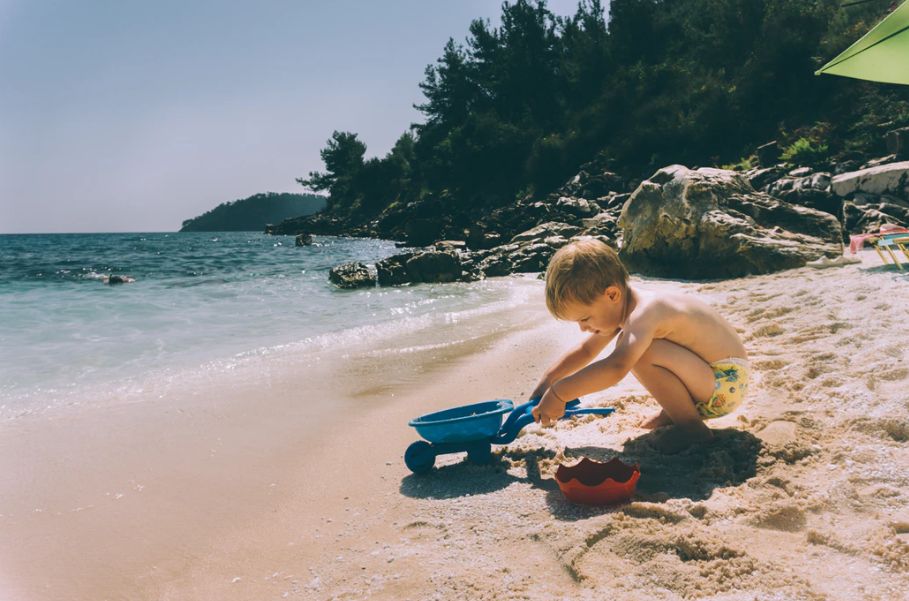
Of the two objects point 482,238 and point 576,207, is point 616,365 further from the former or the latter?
point 482,238

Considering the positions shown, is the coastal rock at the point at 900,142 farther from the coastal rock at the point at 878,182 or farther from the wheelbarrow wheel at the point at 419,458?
the wheelbarrow wheel at the point at 419,458

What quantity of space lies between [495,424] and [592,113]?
76.4 ft

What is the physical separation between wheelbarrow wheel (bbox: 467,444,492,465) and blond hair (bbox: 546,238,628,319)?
0.69 meters

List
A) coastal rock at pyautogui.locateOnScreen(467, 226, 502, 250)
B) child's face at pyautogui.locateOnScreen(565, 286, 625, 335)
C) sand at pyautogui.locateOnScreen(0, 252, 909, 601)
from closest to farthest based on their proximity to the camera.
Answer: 1. sand at pyautogui.locateOnScreen(0, 252, 909, 601)
2. child's face at pyautogui.locateOnScreen(565, 286, 625, 335)
3. coastal rock at pyautogui.locateOnScreen(467, 226, 502, 250)

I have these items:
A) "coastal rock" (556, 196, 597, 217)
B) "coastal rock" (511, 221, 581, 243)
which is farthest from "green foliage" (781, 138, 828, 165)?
"coastal rock" (511, 221, 581, 243)

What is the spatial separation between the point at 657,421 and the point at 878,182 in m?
8.52

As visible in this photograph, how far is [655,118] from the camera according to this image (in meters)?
20.5

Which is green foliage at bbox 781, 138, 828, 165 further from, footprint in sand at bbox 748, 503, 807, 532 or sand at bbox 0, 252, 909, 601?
footprint in sand at bbox 748, 503, 807, 532

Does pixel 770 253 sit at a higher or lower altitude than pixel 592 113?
lower

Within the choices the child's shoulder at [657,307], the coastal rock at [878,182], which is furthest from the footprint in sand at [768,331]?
the coastal rock at [878,182]

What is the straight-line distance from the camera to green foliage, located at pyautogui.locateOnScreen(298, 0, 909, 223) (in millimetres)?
16125

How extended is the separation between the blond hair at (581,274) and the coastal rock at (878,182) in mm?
8761

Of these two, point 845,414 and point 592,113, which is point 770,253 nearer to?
point 845,414

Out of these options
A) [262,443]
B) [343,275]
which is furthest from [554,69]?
[262,443]
